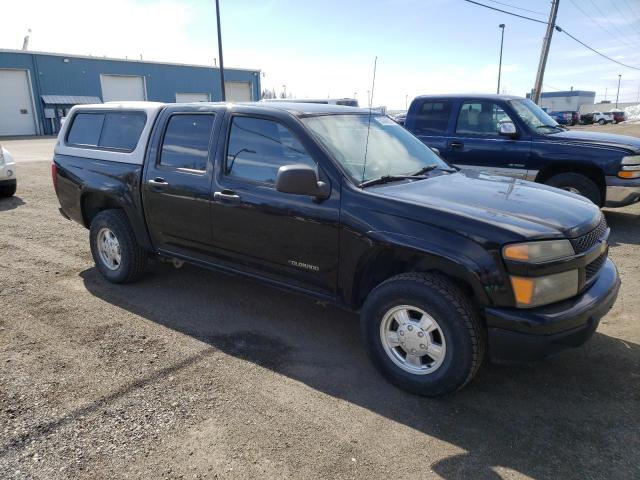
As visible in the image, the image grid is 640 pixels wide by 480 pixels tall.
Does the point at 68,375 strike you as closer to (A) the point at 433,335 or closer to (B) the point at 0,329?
(B) the point at 0,329

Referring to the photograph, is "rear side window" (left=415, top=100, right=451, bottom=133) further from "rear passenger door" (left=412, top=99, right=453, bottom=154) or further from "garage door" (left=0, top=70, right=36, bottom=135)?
"garage door" (left=0, top=70, right=36, bottom=135)

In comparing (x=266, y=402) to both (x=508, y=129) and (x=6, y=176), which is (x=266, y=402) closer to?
(x=508, y=129)

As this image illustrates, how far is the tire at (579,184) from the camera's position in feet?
23.1

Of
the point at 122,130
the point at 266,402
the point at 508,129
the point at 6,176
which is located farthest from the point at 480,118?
the point at 6,176

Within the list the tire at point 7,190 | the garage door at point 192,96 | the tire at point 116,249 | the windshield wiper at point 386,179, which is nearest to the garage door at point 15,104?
the garage door at point 192,96

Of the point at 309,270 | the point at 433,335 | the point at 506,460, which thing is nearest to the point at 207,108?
the point at 309,270

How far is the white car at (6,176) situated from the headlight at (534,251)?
32.9 feet

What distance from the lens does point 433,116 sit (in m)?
8.45

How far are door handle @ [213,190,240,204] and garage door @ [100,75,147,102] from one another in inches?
1583

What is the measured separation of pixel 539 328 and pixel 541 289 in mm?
222

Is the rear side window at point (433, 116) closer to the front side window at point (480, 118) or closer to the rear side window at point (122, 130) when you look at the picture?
the front side window at point (480, 118)

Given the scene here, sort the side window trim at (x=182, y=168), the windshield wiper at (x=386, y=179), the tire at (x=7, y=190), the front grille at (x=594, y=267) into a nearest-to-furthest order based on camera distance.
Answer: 1. the front grille at (x=594, y=267)
2. the windshield wiper at (x=386, y=179)
3. the side window trim at (x=182, y=168)
4. the tire at (x=7, y=190)

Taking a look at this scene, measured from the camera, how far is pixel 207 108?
4234 millimetres

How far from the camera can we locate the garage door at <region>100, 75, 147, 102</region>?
130ft
